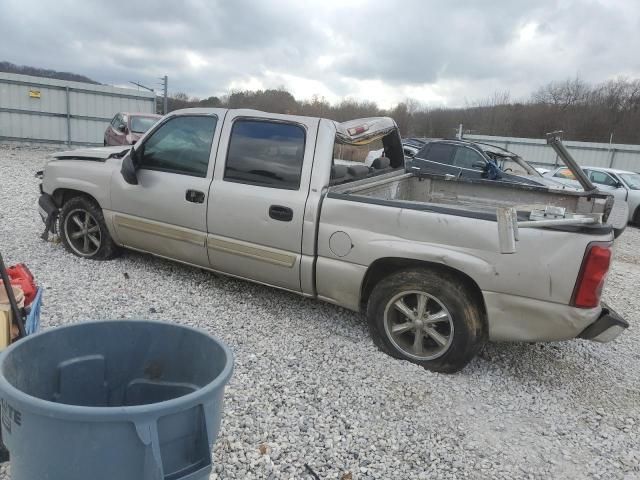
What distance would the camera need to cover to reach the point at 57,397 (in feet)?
5.88

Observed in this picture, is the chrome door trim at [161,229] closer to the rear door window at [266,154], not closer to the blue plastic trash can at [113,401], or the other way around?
the rear door window at [266,154]

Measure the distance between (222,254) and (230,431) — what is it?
1932 mm

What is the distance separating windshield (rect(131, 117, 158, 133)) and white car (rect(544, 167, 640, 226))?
11.7 metres

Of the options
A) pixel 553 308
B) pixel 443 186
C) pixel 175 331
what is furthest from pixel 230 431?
pixel 443 186

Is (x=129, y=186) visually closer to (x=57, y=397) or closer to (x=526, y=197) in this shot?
(x=57, y=397)

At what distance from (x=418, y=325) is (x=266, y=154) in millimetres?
1878

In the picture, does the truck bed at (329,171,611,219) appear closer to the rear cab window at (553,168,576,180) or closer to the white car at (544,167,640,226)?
the white car at (544,167,640,226)

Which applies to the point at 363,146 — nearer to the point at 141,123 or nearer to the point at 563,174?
the point at 563,174

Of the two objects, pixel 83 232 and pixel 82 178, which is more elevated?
pixel 82 178

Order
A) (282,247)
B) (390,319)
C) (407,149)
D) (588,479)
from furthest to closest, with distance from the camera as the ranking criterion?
(407,149) → (282,247) → (390,319) → (588,479)

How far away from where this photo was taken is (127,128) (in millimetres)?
14359

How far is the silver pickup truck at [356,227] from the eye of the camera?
10.4ft

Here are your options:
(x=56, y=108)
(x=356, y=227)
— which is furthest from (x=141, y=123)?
(x=356, y=227)

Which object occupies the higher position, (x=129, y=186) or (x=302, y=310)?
(x=129, y=186)
